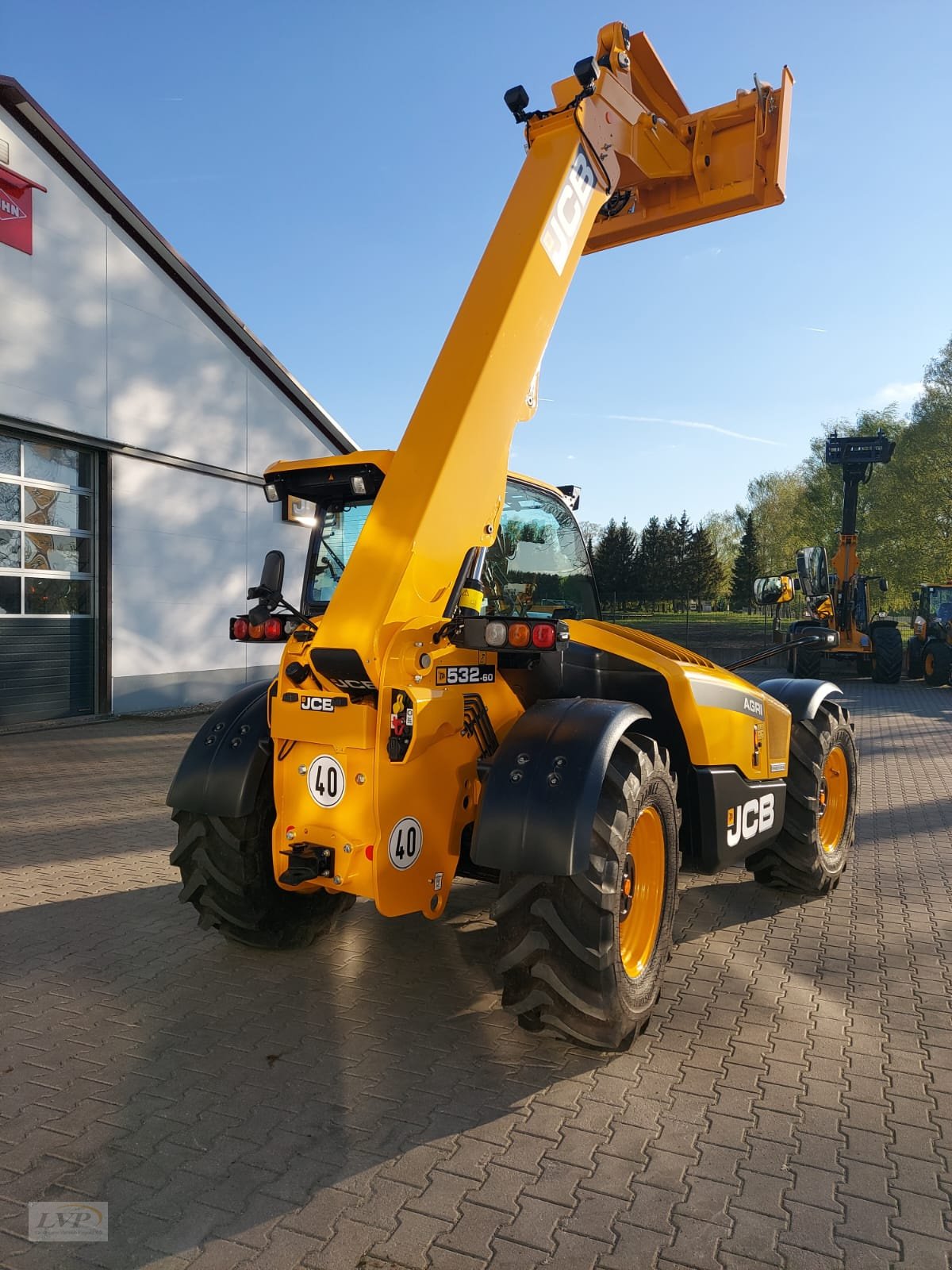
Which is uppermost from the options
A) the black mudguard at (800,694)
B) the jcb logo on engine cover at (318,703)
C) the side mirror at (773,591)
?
the side mirror at (773,591)

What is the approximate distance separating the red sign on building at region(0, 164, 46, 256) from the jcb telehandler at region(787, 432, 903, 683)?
17653 millimetres

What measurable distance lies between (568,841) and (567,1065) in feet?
3.10

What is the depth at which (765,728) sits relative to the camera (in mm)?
5195

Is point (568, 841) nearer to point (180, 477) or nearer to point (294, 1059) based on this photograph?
point (294, 1059)

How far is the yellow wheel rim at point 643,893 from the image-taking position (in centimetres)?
396

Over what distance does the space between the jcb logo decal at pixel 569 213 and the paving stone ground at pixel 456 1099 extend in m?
3.31

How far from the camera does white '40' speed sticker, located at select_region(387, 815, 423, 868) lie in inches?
143

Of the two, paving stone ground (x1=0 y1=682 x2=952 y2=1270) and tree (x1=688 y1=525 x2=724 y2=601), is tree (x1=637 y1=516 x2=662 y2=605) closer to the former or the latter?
tree (x1=688 y1=525 x2=724 y2=601)

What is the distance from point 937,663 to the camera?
72.1 feet

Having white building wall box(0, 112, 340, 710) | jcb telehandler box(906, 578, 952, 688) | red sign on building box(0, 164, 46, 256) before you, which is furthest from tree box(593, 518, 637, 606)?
red sign on building box(0, 164, 46, 256)

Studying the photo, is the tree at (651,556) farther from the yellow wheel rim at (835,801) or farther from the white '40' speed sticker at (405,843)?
the white '40' speed sticker at (405,843)

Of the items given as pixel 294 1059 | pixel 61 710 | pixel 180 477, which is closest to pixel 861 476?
pixel 180 477

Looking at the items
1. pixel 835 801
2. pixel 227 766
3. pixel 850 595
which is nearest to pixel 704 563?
pixel 850 595

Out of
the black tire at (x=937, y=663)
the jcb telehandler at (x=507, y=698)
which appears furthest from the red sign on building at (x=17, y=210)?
the black tire at (x=937, y=663)
